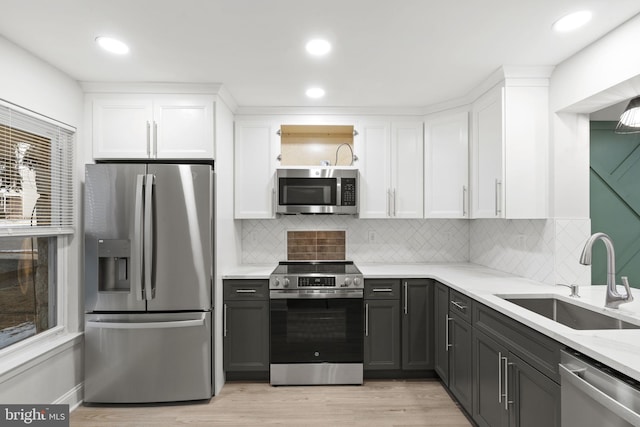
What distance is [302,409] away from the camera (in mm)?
2588

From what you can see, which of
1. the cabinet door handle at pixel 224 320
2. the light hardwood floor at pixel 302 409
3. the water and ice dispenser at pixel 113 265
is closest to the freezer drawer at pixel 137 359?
the light hardwood floor at pixel 302 409

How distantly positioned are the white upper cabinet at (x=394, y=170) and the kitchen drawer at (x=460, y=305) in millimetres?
1010

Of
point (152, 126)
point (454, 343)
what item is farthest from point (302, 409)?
point (152, 126)

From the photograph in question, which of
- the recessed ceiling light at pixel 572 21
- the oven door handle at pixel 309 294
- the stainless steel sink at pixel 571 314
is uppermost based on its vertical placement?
the recessed ceiling light at pixel 572 21

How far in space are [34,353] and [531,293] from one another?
3.19m

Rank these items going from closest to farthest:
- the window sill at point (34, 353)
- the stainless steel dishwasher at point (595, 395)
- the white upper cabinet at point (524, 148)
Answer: the stainless steel dishwasher at point (595, 395) → the window sill at point (34, 353) → the white upper cabinet at point (524, 148)

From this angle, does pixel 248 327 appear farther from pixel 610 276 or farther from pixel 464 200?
pixel 610 276

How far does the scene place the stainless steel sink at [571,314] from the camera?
5.89ft

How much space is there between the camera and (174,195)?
2.61 meters

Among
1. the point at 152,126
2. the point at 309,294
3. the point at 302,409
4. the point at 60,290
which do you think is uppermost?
the point at 152,126

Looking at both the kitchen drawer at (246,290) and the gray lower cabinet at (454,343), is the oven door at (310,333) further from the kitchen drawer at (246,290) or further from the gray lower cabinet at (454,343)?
the gray lower cabinet at (454,343)

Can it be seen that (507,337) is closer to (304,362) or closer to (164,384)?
(304,362)

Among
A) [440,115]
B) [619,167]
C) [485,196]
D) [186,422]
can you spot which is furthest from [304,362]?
[619,167]

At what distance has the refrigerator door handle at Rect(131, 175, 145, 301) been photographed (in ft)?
8.37
